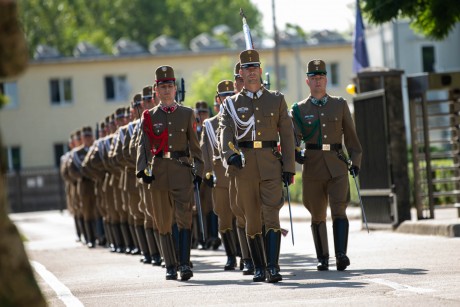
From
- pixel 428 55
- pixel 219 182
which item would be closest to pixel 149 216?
pixel 219 182

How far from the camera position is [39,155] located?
7688 cm

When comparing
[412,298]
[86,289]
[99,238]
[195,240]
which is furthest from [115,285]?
[99,238]

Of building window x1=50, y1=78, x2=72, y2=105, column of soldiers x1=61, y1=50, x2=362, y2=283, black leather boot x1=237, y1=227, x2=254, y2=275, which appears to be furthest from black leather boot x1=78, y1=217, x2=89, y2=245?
building window x1=50, y1=78, x2=72, y2=105

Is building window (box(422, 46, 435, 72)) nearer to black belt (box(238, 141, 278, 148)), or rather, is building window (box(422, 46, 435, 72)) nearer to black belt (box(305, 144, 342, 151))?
black belt (box(305, 144, 342, 151))

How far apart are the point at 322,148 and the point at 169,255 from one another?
2.01 meters

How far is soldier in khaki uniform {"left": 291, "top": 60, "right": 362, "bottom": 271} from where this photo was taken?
49.8ft

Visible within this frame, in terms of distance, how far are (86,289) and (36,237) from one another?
21.7m

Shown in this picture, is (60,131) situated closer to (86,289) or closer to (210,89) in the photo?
(210,89)

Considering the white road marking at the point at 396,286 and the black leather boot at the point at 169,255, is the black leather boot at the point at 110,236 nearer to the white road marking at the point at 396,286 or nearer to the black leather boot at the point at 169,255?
the black leather boot at the point at 169,255

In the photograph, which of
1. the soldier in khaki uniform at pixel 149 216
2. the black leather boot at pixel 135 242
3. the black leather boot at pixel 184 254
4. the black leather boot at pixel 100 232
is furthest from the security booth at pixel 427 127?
the black leather boot at pixel 184 254

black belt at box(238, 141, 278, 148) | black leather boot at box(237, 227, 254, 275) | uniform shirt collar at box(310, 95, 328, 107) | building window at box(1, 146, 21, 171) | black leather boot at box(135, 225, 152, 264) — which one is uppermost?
uniform shirt collar at box(310, 95, 328, 107)

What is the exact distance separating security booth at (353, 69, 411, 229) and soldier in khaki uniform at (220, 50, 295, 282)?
29.1 feet

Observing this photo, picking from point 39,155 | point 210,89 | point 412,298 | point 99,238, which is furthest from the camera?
point 39,155

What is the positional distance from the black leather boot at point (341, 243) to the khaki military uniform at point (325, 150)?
0.15 meters
